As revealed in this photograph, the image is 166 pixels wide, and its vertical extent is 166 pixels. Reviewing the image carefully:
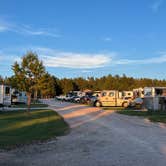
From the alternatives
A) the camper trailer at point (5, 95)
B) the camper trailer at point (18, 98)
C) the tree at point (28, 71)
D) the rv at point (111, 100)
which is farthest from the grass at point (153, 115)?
the camper trailer at point (18, 98)

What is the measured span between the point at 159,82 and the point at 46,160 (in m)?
122

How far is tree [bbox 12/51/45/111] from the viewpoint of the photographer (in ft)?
95.8

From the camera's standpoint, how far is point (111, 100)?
154 feet

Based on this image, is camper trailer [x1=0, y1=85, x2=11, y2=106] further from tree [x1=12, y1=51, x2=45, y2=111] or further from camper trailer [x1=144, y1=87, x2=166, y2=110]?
camper trailer [x1=144, y1=87, x2=166, y2=110]

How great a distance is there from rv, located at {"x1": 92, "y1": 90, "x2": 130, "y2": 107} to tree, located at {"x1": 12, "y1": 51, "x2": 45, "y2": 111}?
18370 millimetres

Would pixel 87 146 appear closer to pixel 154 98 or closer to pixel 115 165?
pixel 115 165

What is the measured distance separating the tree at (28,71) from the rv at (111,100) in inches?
723

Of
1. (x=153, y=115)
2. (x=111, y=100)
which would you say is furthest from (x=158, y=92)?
(x=153, y=115)

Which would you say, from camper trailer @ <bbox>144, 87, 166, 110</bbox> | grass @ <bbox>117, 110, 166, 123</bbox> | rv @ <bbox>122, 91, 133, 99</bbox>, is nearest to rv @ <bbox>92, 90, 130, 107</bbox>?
rv @ <bbox>122, 91, 133, 99</bbox>

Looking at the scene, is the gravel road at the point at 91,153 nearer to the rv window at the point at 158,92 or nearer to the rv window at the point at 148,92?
the rv window at the point at 158,92

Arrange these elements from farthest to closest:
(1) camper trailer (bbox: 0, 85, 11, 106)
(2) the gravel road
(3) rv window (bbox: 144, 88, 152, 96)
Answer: (3) rv window (bbox: 144, 88, 152, 96), (1) camper trailer (bbox: 0, 85, 11, 106), (2) the gravel road

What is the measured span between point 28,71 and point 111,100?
64.4 feet

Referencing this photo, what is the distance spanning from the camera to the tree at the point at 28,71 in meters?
29.2

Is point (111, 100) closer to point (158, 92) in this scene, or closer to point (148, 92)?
point (148, 92)
